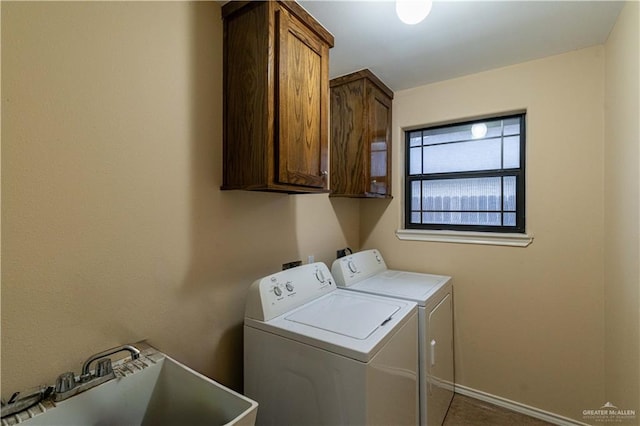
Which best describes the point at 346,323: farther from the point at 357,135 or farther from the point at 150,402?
the point at 357,135

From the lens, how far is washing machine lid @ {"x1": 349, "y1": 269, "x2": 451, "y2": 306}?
1.76m

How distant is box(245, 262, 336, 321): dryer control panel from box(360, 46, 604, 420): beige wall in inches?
45.2

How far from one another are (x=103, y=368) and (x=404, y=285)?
1669mm

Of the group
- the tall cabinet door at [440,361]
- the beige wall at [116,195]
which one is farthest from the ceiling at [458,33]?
the tall cabinet door at [440,361]

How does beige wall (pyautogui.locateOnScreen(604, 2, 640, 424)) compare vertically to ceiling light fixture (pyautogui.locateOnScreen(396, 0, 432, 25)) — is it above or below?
below

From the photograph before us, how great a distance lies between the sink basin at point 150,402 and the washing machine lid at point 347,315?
50 centimetres

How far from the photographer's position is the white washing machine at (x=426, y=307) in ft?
5.36

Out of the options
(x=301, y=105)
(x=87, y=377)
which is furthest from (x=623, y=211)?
(x=87, y=377)

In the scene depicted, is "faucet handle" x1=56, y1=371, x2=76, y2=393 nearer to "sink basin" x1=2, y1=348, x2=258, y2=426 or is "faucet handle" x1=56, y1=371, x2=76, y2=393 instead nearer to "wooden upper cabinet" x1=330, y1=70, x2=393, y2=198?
"sink basin" x1=2, y1=348, x2=258, y2=426

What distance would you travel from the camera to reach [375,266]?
2408 millimetres

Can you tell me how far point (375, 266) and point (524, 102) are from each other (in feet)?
5.32

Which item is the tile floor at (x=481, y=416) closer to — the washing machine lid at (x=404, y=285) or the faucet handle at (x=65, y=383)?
the washing machine lid at (x=404, y=285)

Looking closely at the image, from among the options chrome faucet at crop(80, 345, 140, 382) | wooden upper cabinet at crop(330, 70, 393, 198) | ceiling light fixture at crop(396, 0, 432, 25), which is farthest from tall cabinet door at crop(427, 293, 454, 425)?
ceiling light fixture at crop(396, 0, 432, 25)

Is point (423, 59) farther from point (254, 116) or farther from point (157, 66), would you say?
point (157, 66)
